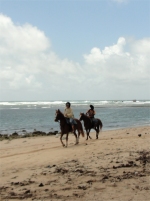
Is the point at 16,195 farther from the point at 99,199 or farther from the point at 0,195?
the point at 99,199

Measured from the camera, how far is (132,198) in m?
5.66

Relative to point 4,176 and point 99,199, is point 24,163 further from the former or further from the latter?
point 99,199

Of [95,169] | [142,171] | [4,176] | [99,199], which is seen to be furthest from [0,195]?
[142,171]

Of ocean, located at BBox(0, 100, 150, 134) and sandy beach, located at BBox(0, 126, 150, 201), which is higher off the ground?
sandy beach, located at BBox(0, 126, 150, 201)

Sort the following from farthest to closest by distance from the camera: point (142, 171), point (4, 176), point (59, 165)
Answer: point (59, 165)
point (4, 176)
point (142, 171)

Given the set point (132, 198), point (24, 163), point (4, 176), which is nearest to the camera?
point (132, 198)

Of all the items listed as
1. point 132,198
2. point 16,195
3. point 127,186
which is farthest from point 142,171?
point 16,195

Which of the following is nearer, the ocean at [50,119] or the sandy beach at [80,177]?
the sandy beach at [80,177]

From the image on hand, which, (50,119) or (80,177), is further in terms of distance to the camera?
(50,119)

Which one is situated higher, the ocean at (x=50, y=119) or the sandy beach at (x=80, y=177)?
the sandy beach at (x=80, y=177)

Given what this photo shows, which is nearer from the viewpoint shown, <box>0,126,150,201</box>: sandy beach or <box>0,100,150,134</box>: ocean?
<box>0,126,150,201</box>: sandy beach

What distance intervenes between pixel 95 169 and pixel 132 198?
2238 millimetres

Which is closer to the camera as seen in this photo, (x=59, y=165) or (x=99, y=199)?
(x=99, y=199)

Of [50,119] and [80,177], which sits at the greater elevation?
[80,177]
